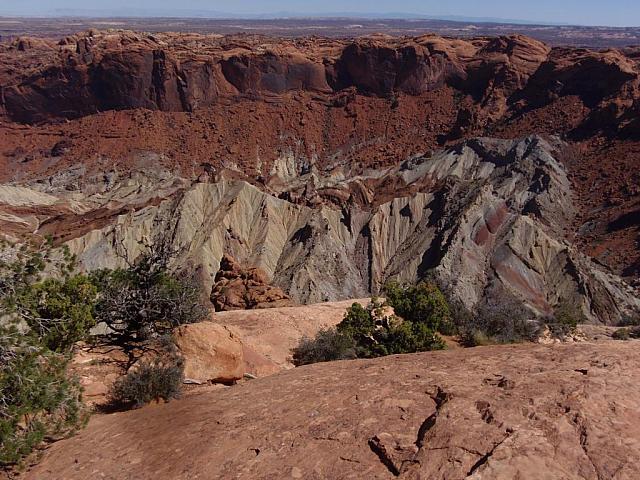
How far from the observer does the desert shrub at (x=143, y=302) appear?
43.9 feet

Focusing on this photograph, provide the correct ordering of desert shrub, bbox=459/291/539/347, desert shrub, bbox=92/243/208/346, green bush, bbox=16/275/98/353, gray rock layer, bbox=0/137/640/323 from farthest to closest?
1. gray rock layer, bbox=0/137/640/323
2. desert shrub, bbox=459/291/539/347
3. desert shrub, bbox=92/243/208/346
4. green bush, bbox=16/275/98/353

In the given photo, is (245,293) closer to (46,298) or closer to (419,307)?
(419,307)

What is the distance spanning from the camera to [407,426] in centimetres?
715

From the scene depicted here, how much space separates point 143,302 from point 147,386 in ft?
12.5

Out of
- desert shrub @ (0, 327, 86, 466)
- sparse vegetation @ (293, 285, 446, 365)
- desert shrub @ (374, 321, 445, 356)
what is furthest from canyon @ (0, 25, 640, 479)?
desert shrub @ (374, 321, 445, 356)

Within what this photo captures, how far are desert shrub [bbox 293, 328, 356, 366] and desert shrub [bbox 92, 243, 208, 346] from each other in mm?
3027

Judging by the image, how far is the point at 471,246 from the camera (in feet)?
137

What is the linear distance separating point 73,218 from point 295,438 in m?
45.1

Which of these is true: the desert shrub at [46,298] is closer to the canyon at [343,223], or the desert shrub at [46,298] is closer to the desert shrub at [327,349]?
the canyon at [343,223]

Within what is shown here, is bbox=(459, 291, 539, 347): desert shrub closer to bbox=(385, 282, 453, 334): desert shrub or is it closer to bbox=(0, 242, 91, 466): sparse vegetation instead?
bbox=(385, 282, 453, 334): desert shrub

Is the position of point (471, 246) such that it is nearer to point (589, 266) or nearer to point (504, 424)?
point (589, 266)

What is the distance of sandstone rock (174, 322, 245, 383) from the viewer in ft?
38.5

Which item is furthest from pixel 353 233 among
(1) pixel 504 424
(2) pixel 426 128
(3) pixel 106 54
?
(3) pixel 106 54

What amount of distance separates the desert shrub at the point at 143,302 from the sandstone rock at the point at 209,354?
1.50 meters
